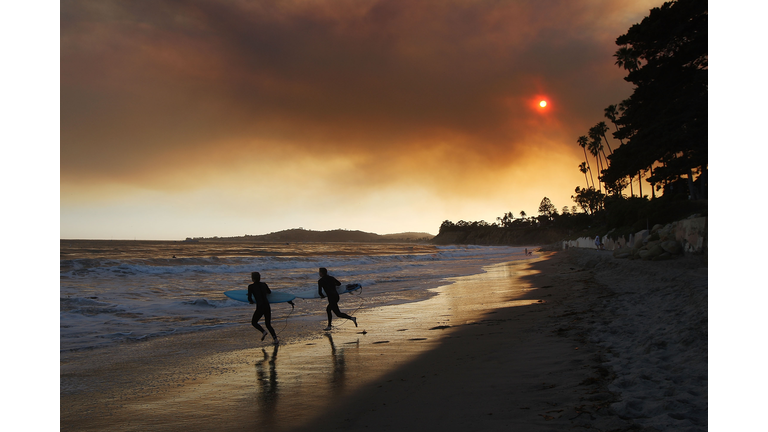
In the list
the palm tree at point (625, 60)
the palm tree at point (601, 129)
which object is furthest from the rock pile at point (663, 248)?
the palm tree at point (601, 129)

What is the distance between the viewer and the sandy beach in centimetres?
402

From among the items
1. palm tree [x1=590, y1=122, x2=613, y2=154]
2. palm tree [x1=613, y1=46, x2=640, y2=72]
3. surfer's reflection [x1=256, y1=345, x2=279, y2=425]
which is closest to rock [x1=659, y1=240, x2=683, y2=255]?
surfer's reflection [x1=256, y1=345, x2=279, y2=425]

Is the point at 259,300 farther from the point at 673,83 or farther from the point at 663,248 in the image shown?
the point at 673,83

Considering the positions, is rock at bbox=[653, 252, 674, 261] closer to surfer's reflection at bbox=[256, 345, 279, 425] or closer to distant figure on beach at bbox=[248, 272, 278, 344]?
distant figure on beach at bbox=[248, 272, 278, 344]

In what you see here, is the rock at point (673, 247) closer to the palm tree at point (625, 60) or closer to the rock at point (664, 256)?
the rock at point (664, 256)

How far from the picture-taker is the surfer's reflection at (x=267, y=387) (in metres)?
4.49

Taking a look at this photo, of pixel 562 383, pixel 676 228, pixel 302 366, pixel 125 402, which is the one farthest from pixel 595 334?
pixel 676 228

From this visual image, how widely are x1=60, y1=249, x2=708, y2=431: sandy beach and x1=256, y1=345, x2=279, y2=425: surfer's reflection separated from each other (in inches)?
0.9

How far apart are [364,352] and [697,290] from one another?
22.7 ft

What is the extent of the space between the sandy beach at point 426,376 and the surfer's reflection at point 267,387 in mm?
24

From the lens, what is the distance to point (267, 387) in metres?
5.48

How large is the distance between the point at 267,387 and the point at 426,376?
213cm

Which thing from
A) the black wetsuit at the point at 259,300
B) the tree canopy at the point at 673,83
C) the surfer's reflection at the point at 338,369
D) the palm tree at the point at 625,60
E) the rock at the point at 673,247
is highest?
the palm tree at the point at 625,60

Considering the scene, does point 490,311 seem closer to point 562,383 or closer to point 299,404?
point 562,383
